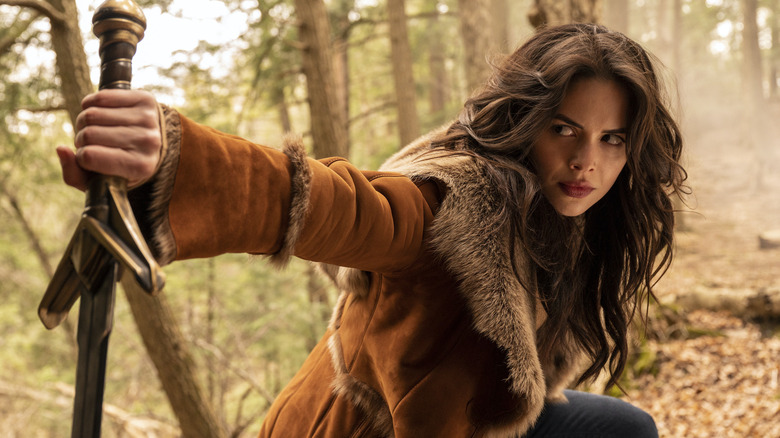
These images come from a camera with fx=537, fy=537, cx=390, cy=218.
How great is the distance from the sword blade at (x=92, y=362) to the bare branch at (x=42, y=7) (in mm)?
2427

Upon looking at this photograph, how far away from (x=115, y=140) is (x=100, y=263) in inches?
7.1

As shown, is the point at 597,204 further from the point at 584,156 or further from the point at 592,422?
the point at 592,422

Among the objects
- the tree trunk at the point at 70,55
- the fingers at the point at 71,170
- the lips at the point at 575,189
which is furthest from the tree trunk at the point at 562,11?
the fingers at the point at 71,170

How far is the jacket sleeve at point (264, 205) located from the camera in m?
0.87

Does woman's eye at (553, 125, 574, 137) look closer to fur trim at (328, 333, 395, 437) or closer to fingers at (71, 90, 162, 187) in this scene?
fur trim at (328, 333, 395, 437)

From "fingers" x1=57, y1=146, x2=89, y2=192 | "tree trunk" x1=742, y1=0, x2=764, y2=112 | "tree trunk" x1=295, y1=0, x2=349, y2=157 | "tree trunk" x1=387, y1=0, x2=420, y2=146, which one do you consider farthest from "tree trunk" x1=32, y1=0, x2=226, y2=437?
"tree trunk" x1=742, y1=0, x2=764, y2=112

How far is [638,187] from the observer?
1794 mm

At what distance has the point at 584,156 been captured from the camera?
1.55 metres

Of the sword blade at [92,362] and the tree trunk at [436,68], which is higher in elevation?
the tree trunk at [436,68]

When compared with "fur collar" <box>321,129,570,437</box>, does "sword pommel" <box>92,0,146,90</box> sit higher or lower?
higher

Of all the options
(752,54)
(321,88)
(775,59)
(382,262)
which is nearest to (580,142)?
(382,262)

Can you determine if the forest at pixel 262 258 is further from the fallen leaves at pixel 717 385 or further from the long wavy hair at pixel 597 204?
the long wavy hair at pixel 597 204

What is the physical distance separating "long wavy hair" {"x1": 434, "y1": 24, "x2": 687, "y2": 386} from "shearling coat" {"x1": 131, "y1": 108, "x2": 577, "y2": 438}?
0.11 metres

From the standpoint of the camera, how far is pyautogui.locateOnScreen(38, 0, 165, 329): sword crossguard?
73cm
